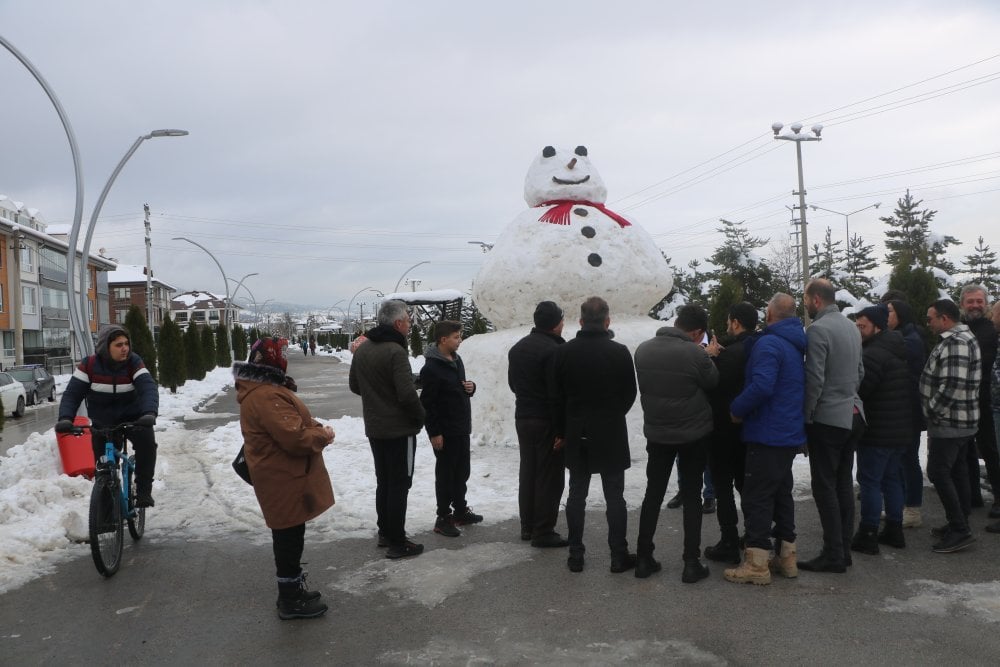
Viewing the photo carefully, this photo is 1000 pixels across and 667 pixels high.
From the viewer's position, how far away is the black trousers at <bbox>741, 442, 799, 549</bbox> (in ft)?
14.9

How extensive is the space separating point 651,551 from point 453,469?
5.83 ft

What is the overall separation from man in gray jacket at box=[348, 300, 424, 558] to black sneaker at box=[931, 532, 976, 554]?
3.61 metres

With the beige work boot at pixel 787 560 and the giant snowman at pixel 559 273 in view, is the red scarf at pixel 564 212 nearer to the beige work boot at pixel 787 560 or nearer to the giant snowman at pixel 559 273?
the giant snowman at pixel 559 273

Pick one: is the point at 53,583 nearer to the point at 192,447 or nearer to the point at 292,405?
the point at 292,405

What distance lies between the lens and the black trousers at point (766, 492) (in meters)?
4.55

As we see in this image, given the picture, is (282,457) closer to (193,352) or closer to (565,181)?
(565,181)

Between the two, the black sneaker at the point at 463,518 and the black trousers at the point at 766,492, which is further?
the black sneaker at the point at 463,518

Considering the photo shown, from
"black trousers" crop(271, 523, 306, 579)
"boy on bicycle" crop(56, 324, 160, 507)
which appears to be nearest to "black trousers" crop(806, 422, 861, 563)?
"black trousers" crop(271, 523, 306, 579)

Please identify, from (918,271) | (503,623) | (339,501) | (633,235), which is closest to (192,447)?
(339,501)

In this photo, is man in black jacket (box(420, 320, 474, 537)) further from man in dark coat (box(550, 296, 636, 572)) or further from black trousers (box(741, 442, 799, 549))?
black trousers (box(741, 442, 799, 549))

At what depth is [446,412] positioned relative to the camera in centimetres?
578

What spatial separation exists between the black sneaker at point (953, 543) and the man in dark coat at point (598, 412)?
7.02 feet

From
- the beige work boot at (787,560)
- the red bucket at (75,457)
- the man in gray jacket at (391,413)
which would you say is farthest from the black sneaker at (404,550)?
the red bucket at (75,457)

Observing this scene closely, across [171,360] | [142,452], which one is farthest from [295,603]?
[171,360]
